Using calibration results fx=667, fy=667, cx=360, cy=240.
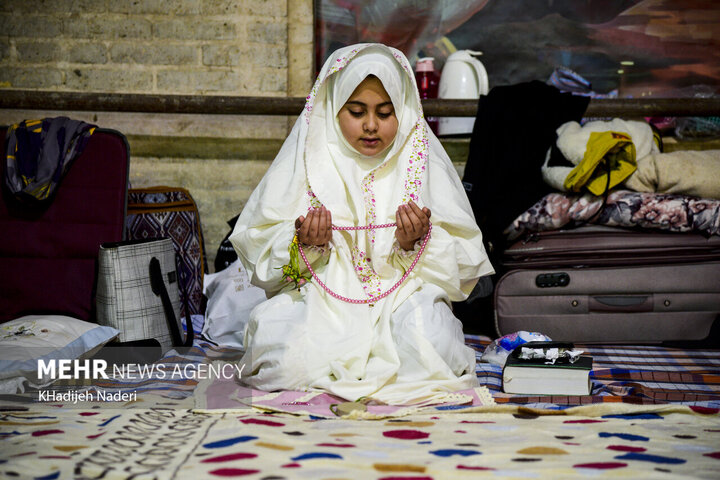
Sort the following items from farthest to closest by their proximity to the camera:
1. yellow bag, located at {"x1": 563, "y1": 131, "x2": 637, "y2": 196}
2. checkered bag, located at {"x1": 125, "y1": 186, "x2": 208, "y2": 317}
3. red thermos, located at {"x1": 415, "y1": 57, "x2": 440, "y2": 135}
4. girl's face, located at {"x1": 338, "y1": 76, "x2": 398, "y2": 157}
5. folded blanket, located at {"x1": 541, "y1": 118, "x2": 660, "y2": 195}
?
red thermos, located at {"x1": 415, "y1": 57, "x2": 440, "y2": 135} < checkered bag, located at {"x1": 125, "y1": 186, "x2": 208, "y2": 317} < folded blanket, located at {"x1": 541, "y1": 118, "x2": 660, "y2": 195} < yellow bag, located at {"x1": 563, "y1": 131, "x2": 637, "y2": 196} < girl's face, located at {"x1": 338, "y1": 76, "x2": 398, "y2": 157}

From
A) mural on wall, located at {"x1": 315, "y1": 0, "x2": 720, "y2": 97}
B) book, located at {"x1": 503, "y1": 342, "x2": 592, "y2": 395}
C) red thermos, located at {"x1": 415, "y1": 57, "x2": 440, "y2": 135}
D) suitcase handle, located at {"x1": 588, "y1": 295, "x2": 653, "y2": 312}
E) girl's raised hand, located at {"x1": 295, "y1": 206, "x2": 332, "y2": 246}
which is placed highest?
mural on wall, located at {"x1": 315, "y1": 0, "x2": 720, "y2": 97}

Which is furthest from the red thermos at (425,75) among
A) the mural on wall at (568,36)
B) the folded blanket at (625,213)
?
the folded blanket at (625,213)

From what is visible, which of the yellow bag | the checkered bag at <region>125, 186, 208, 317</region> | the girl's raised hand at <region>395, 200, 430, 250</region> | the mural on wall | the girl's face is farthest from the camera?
the mural on wall

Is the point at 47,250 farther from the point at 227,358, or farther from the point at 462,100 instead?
the point at 462,100

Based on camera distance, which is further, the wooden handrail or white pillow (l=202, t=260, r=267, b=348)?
the wooden handrail

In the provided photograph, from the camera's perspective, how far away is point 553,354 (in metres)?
2.08

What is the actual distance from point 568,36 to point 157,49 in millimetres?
2173

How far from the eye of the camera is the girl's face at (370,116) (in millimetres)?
2115

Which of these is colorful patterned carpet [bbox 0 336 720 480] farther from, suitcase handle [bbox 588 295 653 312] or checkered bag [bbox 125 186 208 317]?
checkered bag [bbox 125 186 208 317]

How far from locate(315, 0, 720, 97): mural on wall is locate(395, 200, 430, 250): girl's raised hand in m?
1.83

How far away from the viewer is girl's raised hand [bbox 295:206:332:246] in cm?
197

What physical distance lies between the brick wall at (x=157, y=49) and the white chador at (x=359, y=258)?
52.8 inches

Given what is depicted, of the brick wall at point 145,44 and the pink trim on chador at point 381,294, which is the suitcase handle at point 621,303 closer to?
the pink trim on chador at point 381,294

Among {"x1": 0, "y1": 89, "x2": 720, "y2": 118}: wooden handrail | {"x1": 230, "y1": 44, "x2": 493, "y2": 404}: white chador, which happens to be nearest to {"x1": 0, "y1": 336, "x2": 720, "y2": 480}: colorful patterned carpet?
{"x1": 230, "y1": 44, "x2": 493, "y2": 404}: white chador
